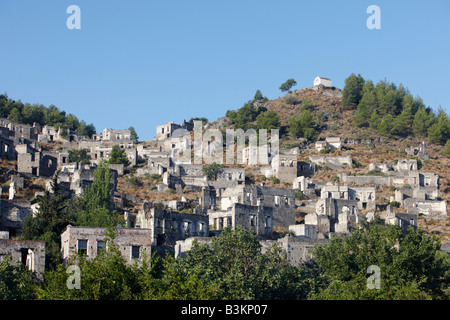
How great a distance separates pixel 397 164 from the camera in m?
115

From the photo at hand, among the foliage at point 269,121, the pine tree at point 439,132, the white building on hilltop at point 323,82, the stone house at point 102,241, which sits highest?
the white building on hilltop at point 323,82

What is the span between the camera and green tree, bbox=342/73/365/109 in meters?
158

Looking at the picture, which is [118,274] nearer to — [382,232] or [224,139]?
[382,232]

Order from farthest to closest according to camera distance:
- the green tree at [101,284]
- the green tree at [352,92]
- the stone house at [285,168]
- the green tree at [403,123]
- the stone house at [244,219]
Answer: the green tree at [352,92] < the green tree at [403,123] < the stone house at [285,168] < the stone house at [244,219] < the green tree at [101,284]

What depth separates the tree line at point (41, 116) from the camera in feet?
462

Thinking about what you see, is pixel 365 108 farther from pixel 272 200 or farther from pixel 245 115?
pixel 272 200

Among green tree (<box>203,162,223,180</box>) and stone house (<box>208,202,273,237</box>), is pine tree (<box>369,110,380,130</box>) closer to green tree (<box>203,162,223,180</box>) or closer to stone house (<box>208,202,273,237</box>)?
green tree (<box>203,162,223,180</box>)

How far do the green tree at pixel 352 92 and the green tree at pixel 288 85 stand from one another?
69.6 ft

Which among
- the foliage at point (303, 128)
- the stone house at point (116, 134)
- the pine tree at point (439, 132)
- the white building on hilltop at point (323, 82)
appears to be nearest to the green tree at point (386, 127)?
the pine tree at point (439, 132)

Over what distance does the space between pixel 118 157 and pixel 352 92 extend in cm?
5946

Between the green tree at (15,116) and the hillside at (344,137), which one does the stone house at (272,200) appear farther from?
the green tree at (15,116)

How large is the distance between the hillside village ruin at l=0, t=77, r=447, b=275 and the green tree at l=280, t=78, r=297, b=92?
1616 inches

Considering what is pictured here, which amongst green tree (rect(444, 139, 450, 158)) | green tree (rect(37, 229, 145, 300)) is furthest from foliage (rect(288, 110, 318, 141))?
green tree (rect(37, 229, 145, 300))
